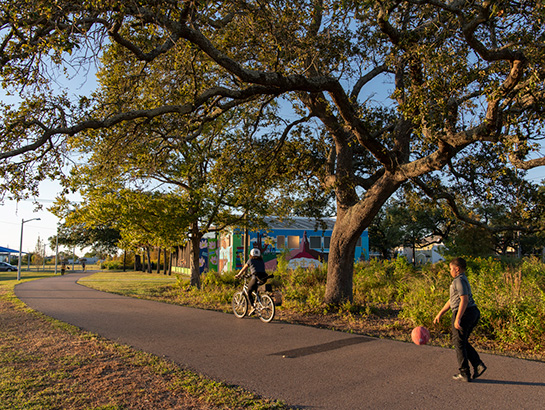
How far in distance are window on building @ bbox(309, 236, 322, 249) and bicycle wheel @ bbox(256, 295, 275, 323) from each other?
2140 centimetres

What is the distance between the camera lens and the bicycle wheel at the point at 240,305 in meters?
10.2

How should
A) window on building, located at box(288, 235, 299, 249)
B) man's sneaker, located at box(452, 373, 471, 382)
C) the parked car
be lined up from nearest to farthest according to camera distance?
1. man's sneaker, located at box(452, 373, 471, 382)
2. window on building, located at box(288, 235, 299, 249)
3. the parked car

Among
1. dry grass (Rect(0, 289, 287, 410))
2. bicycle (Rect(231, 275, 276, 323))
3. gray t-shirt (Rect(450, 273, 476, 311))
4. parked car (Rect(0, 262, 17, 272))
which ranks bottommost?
parked car (Rect(0, 262, 17, 272))

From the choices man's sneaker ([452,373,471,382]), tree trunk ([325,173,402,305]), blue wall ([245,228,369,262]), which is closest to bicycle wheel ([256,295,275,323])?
tree trunk ([325,173,402,305])

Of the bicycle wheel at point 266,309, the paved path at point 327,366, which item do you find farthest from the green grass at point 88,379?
the bicycle wheel at point 266,309

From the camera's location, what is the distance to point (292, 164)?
1261cm

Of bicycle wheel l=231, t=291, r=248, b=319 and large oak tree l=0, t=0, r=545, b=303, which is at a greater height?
large oak tree l=0, t=0, r=545, b=303

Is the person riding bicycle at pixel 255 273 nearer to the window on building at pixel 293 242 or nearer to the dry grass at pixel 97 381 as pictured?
the dry grass at pixel 97 381

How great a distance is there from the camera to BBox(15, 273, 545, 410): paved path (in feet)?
15.0

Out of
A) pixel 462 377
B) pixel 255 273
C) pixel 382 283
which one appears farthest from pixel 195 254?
pixel 462 377

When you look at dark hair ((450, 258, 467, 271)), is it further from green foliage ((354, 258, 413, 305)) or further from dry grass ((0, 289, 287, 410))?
green foliage ((354, 258, 413, 305))

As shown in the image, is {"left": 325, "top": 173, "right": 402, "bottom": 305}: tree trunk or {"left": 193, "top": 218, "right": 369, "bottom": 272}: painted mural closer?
{"left": 325, "top": 173, "right": 402, "bottom": 305}: tree trunk

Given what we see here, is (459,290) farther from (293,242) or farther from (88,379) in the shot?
(293,242)

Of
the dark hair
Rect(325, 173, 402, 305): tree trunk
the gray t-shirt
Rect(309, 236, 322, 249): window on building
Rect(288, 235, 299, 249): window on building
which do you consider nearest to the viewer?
the gray t-shirt
